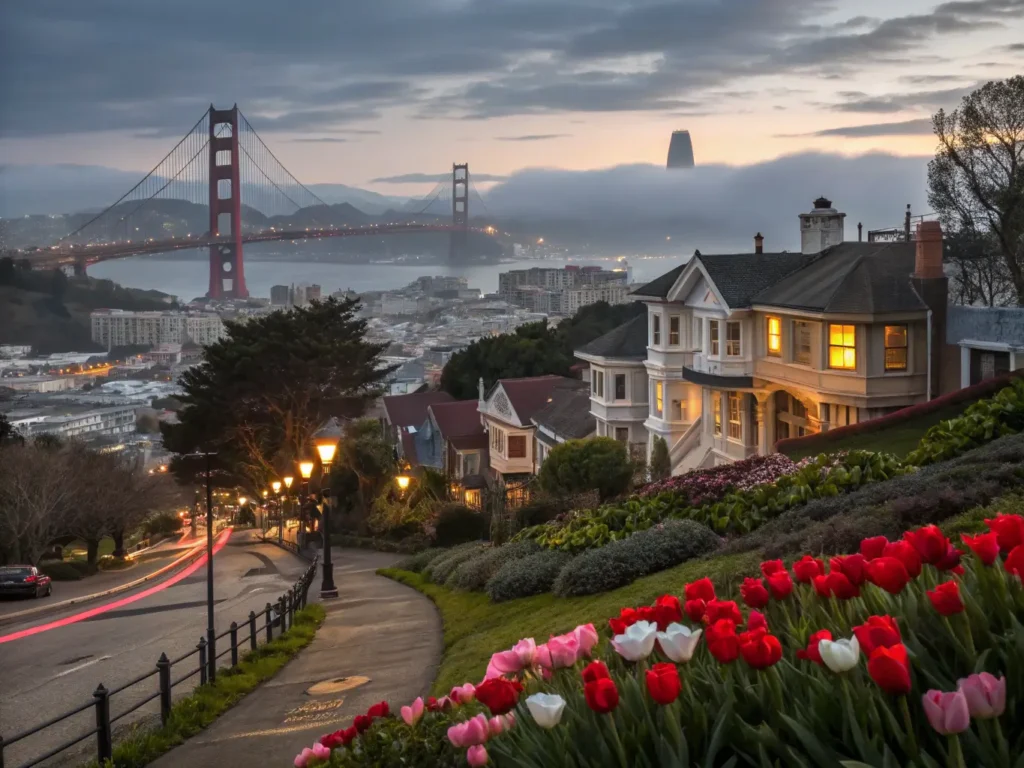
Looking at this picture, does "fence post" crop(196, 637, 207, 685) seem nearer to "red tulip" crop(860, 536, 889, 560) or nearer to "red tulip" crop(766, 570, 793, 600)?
"red tulip" crop(766, 570, 793, 600)

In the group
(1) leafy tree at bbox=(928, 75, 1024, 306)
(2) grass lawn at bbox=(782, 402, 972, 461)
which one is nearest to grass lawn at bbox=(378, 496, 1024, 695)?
(2) grass lawn at bbox=(782, 402, 972, 461)

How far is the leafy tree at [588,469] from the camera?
30172mm

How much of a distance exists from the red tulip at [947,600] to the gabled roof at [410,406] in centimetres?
6778

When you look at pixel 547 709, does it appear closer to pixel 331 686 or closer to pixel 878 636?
pixel 878 636

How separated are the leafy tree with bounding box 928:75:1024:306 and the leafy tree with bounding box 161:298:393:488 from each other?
28212mm

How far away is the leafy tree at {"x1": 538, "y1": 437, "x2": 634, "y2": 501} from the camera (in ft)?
99.0

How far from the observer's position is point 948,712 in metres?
3.89

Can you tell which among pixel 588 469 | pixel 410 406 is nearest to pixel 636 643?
pixel 588 469

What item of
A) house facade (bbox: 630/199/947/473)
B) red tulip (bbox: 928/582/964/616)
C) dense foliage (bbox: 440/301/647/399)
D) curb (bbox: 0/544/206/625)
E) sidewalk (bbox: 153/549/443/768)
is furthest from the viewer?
dense foliage (bbox: 440/301/647/399)

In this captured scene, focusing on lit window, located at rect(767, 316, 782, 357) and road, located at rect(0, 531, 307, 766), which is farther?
lit window, located at rect(767, 316, 782, 357)

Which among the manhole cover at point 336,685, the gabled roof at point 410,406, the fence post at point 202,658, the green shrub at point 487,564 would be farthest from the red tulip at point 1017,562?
the gabled roof at point 410,406

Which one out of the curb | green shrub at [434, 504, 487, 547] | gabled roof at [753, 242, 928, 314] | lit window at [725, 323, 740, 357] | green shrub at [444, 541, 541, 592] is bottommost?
the curb

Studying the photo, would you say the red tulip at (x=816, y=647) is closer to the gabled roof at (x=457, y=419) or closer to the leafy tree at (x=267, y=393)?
the leafy tree at (x=267, y=393)

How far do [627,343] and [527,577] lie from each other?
1056 inches
